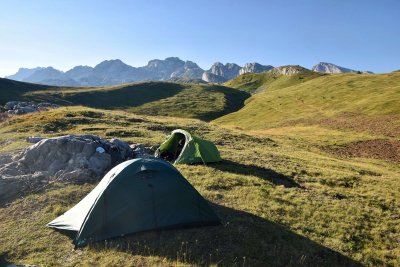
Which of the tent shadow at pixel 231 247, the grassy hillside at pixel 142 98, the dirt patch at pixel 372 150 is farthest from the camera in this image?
the grassy hillside at pixel 142 98

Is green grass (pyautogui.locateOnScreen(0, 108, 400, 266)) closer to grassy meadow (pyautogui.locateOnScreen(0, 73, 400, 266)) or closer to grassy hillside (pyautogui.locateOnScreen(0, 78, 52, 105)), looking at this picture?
grassy meadow (pyautogui.locateOnScreen(0, 73, 400, 266))

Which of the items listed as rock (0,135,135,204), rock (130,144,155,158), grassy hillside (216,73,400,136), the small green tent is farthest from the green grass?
grassy hillside (216,73,400,136)

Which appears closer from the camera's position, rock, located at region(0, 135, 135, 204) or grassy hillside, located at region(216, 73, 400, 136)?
rock, located at region(0, 135, 135, 204)

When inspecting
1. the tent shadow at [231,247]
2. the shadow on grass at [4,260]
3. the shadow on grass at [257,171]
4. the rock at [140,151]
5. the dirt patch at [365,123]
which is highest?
the dirt patch at [365,123]

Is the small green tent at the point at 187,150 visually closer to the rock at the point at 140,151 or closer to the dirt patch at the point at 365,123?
the rock at the point at 140,151

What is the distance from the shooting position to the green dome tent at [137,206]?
44.8 ft

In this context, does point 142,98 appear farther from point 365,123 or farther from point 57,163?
point 57,163

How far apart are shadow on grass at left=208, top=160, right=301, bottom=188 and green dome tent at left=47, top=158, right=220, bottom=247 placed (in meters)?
9.28

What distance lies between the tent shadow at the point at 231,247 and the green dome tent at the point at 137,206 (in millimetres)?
409

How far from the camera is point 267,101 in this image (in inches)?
4818

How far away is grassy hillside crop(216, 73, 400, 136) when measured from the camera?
68.5m

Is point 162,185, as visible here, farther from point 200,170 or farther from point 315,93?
point 315,93

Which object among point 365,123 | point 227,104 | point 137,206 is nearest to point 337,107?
point 365,123

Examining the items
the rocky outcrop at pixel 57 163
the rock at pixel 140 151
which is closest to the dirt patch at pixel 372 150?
the rock at pixel 140 151
